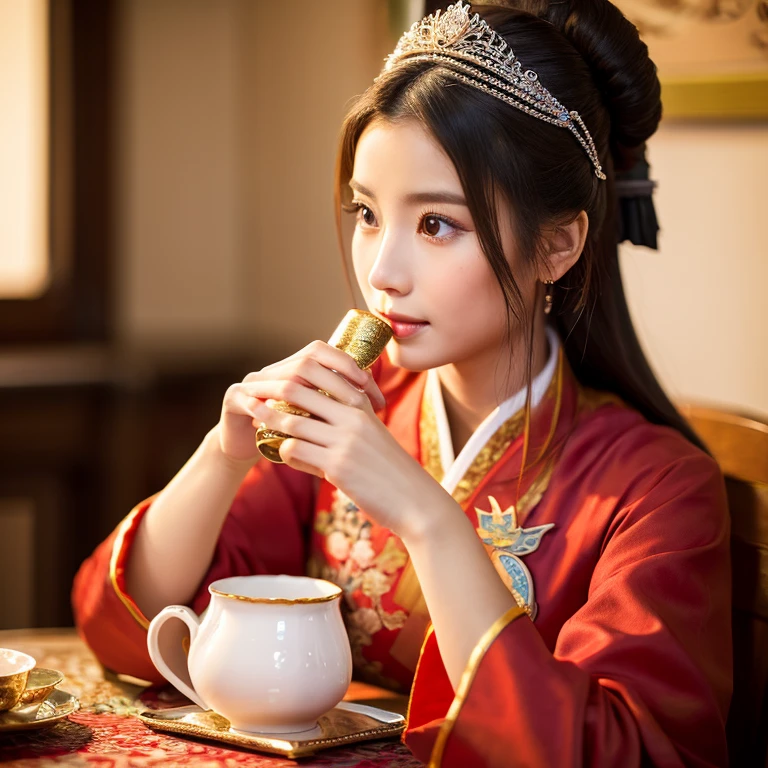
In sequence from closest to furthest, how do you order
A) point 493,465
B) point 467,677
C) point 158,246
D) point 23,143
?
point 467,677 < point 493,465 < point 23,143 < point 158,246

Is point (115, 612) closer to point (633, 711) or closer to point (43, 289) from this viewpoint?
point (633, 711)

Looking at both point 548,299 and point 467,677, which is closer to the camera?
point 467,677

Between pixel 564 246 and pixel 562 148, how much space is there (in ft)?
0.36

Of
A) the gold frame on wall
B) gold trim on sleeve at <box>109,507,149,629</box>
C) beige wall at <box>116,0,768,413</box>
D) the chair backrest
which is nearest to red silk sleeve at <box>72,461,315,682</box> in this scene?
gold trim on sleeve at <box>109,507,149,629</box>

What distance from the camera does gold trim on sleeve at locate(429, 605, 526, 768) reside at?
92 cm

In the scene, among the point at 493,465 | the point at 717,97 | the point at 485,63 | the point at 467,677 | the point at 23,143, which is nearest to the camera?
the point at 467,677

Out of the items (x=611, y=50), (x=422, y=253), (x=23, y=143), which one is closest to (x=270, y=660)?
(x=422, y=253)

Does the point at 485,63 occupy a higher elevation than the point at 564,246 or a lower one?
higher

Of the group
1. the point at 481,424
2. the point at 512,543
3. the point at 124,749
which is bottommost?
the point at 124,749

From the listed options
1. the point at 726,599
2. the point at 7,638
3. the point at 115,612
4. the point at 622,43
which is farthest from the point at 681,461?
the point at 7,638

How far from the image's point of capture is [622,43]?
1.23 m

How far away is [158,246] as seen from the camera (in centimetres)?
335

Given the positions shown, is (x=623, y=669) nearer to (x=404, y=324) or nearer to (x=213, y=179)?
(x=404, y=324)

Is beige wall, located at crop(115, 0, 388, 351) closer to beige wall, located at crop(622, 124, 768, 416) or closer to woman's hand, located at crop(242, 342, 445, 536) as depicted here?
beige wall, located at crop(622, 124, 768, 416)
